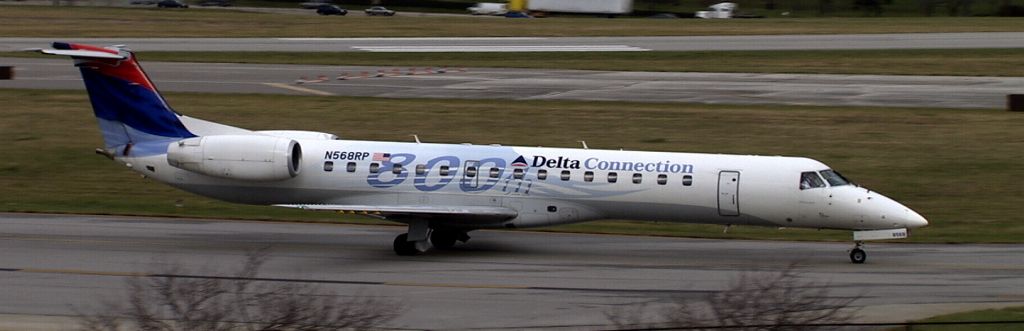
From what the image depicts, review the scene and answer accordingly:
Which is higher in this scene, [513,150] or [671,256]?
[513,150]

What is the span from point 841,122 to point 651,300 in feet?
73.3

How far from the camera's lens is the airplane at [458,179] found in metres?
27.5

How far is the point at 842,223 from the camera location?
27.3m

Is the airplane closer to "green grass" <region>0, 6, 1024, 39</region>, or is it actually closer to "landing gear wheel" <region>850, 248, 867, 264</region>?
"landing gear wheel" <region>850, 248, 867, 264</region>

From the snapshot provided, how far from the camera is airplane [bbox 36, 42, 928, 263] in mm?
27453

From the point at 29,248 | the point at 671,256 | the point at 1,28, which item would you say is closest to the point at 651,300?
the point at 671,256

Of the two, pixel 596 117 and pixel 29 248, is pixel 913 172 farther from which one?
pixel 29 248

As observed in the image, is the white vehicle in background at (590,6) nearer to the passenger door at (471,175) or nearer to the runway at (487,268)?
the runway at (487,268)

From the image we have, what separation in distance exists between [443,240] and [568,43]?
42.1m

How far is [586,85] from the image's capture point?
2096 inches

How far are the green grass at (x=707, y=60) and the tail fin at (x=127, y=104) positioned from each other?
30.6 m

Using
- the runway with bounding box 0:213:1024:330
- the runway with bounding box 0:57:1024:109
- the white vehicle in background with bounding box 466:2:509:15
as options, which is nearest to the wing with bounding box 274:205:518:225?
the runway with bounding box 0:213:1024:330

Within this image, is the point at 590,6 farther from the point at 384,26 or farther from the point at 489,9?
the point at 384,26

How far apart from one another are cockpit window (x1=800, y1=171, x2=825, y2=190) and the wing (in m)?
5.62
